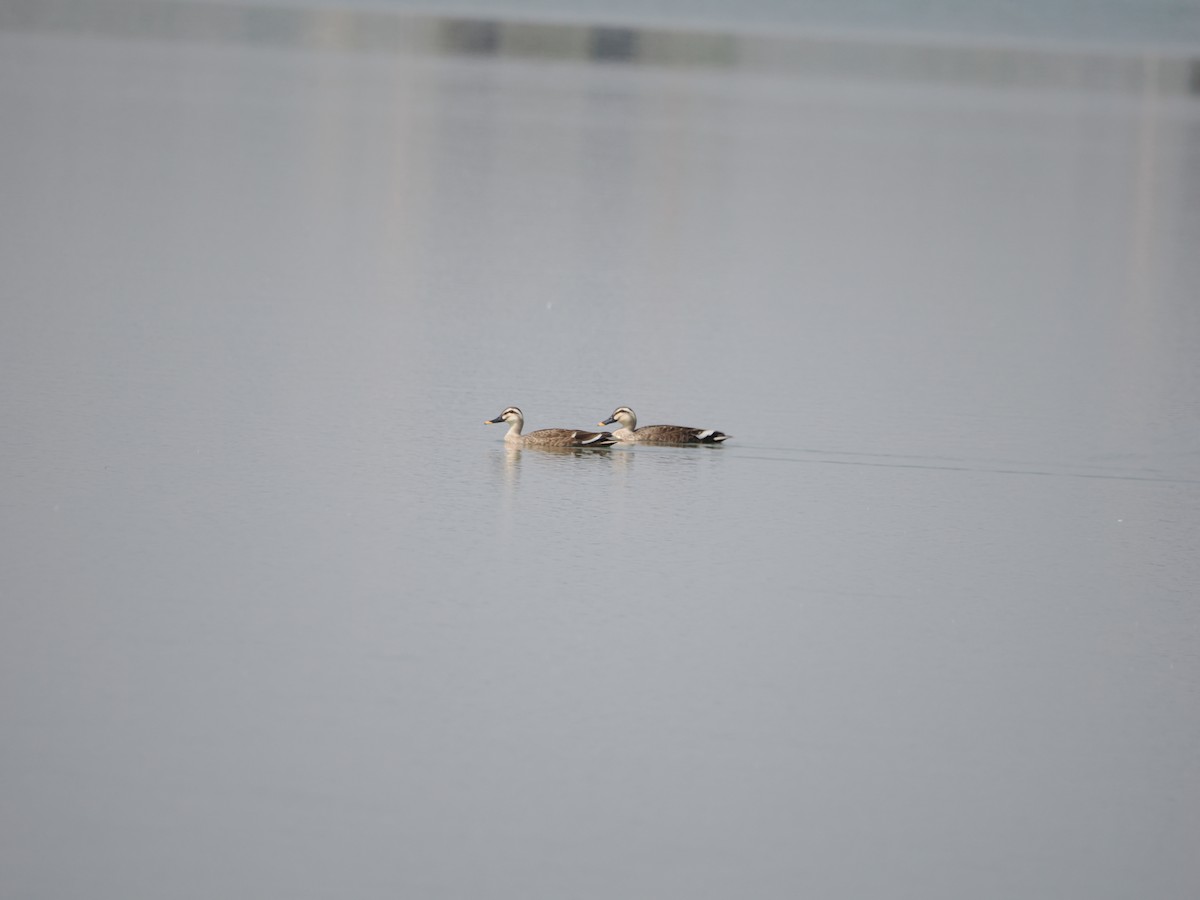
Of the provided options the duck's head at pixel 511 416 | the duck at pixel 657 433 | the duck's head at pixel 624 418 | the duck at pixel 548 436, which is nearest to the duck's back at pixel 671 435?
the duck at pixel 657 433

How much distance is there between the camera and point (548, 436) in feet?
43.8

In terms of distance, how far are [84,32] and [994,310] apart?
1709 inches

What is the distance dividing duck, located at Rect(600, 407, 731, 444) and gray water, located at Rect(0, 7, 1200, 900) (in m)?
0.17

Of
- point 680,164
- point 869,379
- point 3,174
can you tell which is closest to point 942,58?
point 680,164

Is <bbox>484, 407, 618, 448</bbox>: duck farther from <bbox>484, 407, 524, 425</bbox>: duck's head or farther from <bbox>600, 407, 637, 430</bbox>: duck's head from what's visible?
<bbox>600, 407, 637, 430</bbox>: duck's head

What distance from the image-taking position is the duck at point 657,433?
13.7 metres

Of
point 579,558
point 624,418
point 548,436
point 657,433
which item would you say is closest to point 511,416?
point 548,436

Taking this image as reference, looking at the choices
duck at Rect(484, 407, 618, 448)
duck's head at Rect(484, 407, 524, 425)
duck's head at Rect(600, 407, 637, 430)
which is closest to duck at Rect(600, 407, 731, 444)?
duck's head at Rect(600, 407, 637, 430)

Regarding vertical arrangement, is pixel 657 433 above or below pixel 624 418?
below

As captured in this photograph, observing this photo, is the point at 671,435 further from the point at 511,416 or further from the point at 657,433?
the point at 511,416

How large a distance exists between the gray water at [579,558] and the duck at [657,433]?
0.54ft

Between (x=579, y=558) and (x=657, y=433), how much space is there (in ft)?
9.19

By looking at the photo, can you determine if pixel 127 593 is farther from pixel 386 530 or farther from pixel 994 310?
pixel 994 310

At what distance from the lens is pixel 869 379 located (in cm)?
1650
